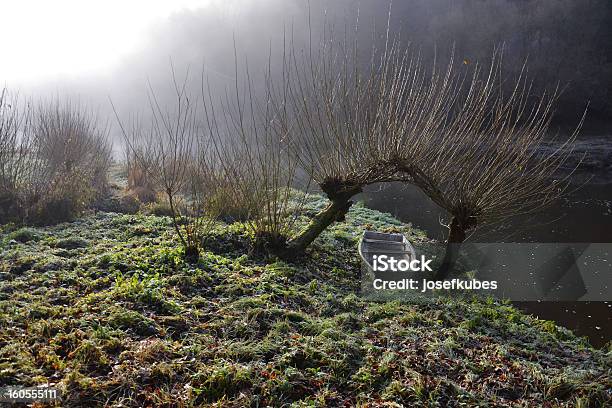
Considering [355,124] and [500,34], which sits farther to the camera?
[500,34]

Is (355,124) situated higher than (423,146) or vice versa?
(355,124)

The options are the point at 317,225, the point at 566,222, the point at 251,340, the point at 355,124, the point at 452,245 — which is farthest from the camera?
the point at 566,222

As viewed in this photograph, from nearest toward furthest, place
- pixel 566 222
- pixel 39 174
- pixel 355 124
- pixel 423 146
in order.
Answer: pixel 423 146 < pixel 355 124 < pixel 39 174 < pixel 566 222

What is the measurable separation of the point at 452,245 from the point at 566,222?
8070mm

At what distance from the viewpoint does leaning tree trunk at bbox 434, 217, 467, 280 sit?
6824 mm

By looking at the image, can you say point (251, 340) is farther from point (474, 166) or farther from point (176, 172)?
point (176, 172)

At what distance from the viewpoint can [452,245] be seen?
22.8 feet

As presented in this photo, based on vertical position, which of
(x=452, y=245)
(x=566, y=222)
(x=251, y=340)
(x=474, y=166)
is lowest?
(x=251, y=340)

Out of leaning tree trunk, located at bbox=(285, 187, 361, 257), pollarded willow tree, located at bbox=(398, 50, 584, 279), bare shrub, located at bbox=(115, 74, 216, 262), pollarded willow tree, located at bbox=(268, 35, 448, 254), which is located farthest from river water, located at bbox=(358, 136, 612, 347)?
bare shrub, located at bbox=(115, 74, 216, 262)

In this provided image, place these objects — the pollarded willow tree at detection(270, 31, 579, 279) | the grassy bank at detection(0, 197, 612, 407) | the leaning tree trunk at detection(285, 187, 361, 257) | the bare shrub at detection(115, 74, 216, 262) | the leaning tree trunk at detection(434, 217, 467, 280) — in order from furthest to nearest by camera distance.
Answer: the bare shrub at detection(115, 74, 216, 262) < the leaning tree trunk at detection(285, 187, 361, 257) < the leaning tree trunk at detection(434, 217, 467, 280) < the pollarded willow tree at detection(270, 31, 579, 279) < the grassy bank at detection(0, 197, 612, 407)

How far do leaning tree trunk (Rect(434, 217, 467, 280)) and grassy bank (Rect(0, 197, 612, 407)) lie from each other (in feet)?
2.30

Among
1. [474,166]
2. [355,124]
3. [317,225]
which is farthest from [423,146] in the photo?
[317,225]

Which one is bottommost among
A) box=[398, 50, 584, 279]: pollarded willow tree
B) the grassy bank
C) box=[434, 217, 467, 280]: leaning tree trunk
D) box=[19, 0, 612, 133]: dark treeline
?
the grassy bank

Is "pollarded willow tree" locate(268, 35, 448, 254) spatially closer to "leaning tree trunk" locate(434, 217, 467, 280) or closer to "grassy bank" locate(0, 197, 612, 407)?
"leaning tree trunk" locate(434, 217, 467, 280)
